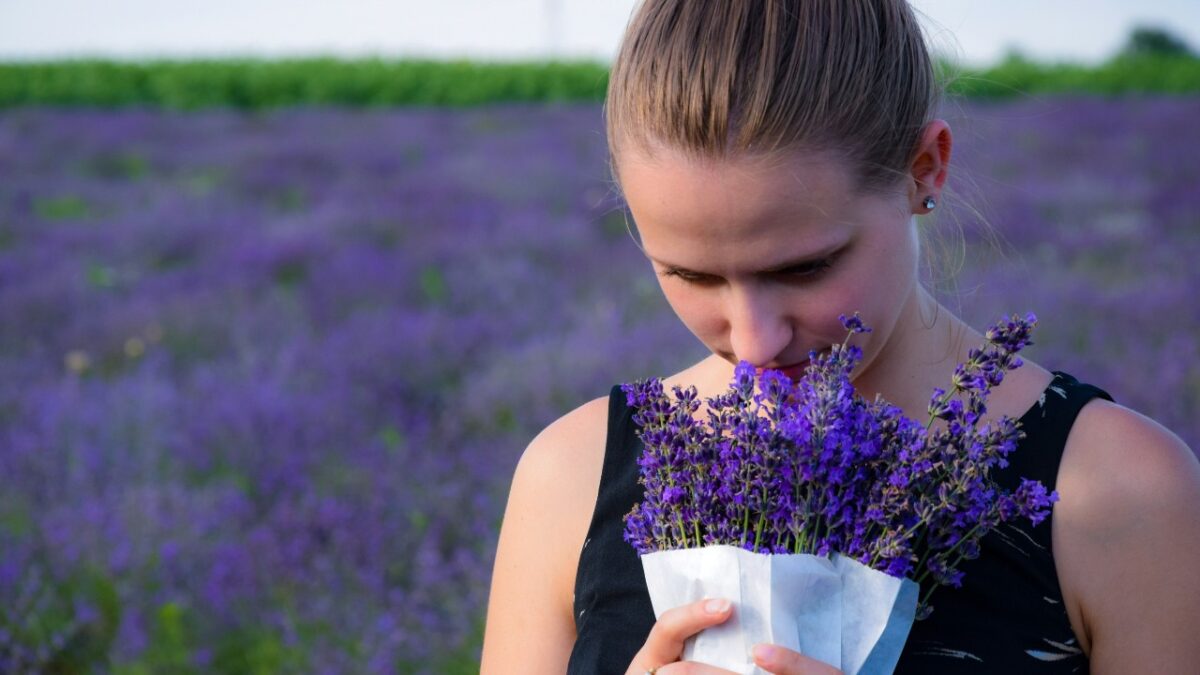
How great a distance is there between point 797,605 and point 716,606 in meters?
0.09

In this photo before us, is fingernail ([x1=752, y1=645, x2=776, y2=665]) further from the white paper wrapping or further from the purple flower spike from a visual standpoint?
the purple flower spike

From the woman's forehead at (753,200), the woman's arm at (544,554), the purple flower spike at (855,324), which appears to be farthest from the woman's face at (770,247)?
the woman's arm at (544,554)

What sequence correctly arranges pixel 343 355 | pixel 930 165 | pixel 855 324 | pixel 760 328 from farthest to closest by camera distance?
1. pixel 343 355
2. pixel 930 165
3. pixel 760 328
4. pixel 855 324

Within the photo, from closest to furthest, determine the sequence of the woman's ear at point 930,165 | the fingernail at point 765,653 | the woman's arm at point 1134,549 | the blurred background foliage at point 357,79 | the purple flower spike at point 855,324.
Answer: the fingernail at point 765,653 → the purple flower spike at point 855,324 → the woman's arm at point 1134,549 → the woman's ear at point 930,165 → the blurred background foliage at point 357,79

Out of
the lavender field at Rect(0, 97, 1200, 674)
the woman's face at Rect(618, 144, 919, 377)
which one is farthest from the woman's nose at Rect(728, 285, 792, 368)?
the lavender field at Rect(0, 97, 1200, 674)

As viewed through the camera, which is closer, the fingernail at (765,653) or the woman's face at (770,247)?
the fingernail at (765,653)

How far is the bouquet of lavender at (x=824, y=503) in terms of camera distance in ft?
4.07

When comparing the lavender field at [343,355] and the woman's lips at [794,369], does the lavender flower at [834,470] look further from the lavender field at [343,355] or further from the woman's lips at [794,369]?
the lavender field at [343,355]

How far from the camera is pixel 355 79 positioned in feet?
83.0

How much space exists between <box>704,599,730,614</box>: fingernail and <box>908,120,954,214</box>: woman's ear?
0.68 m

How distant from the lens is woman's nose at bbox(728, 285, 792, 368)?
4.99 feet

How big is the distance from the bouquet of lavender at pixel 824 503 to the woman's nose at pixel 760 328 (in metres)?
0.20

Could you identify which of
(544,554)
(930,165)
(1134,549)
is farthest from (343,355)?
(1134,549)

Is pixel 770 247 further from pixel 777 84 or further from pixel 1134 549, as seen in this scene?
pixel 1134 549
